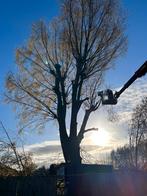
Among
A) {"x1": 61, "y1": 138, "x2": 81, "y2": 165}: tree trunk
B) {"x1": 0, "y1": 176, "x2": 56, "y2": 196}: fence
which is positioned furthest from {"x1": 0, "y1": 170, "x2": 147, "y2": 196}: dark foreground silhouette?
{"x1": 61, "y1": 138, "x2": 81, "y2": 165}: tree trunk

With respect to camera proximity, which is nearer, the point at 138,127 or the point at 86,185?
the point at 86,185

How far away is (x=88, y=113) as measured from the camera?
74.9 ft

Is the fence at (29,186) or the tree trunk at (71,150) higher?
the tree trunk at (71,150)

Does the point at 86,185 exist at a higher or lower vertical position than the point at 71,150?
lower

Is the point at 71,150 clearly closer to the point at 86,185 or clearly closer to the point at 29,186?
the point at 29,186

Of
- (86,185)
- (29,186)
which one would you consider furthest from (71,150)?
(86,185)

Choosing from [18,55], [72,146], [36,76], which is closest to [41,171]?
[72,146]

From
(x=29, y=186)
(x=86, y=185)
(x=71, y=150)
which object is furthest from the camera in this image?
(x=71, y=150)

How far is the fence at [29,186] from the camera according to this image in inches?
650

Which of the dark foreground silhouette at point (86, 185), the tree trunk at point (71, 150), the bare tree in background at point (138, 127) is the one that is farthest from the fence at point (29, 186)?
the bare tree in background at point (138, 127)

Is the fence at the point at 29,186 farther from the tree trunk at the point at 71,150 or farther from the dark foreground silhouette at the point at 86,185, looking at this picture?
the tree trunk at the point at 71,150

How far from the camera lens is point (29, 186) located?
16609mm

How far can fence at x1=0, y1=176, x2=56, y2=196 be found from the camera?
16500 mm

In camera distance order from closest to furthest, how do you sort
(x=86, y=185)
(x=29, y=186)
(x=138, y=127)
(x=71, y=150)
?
(x=86, y=185), (x=29, y=186), (x=71, y=150), (x=138, y=127)
